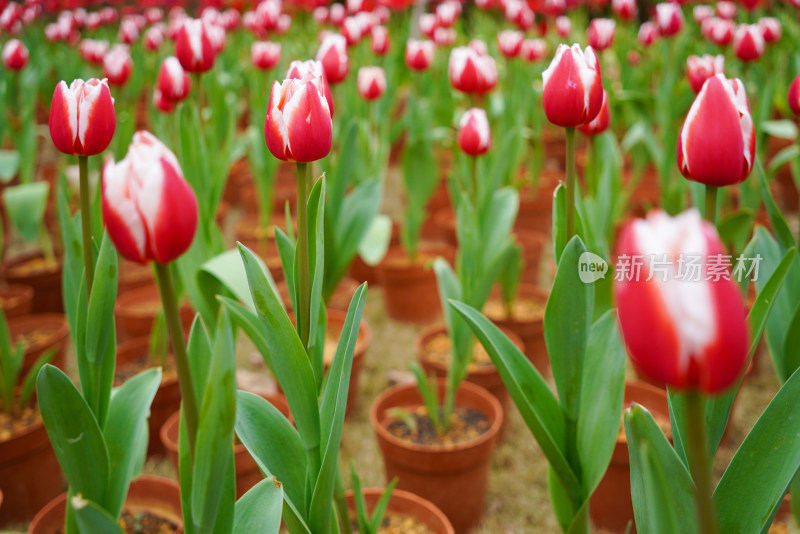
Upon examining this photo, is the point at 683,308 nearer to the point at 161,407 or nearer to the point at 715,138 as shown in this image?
the point at 715,138

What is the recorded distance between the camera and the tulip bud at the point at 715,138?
2.68ft

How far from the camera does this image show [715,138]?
2.72 ft

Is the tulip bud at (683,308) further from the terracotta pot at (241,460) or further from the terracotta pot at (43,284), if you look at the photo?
the terracotta pot at (43,284)

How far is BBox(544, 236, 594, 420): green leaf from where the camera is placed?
1.06 meters

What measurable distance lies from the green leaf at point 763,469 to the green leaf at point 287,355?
0.53 meters

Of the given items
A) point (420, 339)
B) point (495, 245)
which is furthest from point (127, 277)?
point (495, 245)

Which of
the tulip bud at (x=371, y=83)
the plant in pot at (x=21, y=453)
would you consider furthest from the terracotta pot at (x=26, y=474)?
the tulip bud at (x=371, y=83)

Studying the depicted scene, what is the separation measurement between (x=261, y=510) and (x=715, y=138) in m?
0.73

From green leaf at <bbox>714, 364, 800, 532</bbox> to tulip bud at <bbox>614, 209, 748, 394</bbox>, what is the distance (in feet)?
1.44

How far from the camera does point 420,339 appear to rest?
7.14 ft

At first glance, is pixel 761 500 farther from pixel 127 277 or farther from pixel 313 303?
pixel 127 277

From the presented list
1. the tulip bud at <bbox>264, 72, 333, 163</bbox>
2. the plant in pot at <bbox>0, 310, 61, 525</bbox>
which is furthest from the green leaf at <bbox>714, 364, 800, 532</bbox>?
the plant in pot at <bbox>0, 310, 61, 525</bbox>

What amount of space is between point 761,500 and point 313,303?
0.61 metres

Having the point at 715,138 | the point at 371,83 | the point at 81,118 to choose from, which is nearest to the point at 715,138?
the point at 715,138
